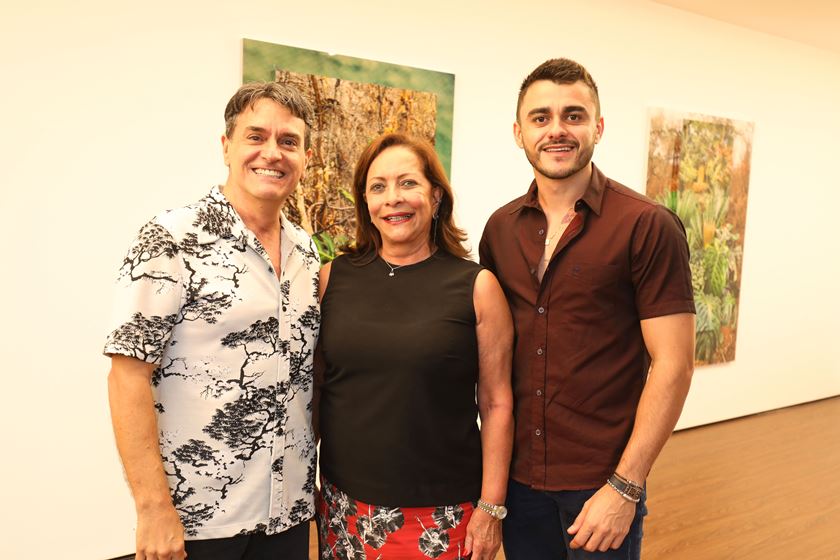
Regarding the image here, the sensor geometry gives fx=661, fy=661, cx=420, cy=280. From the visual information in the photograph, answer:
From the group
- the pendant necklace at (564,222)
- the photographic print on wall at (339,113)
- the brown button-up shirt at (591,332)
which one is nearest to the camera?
the brown button-up shirt at (591,332)

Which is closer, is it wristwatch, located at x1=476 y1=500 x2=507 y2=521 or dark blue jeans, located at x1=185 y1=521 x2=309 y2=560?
dark blue jeans, located at x1=185 y1=521 x2=309 y2=560

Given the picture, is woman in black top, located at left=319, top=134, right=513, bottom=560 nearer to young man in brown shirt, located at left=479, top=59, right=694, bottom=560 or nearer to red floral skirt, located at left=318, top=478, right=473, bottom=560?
red floral skirt, located at left=318, top=478, right=473, bottom=560

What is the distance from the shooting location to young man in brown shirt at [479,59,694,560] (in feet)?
5.57

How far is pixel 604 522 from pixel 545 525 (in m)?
0.26

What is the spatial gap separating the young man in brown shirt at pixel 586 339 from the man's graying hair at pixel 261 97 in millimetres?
635

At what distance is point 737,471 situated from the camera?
443 cm

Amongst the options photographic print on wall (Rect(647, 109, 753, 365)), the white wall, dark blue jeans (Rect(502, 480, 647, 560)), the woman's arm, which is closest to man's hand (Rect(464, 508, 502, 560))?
the woman's arm

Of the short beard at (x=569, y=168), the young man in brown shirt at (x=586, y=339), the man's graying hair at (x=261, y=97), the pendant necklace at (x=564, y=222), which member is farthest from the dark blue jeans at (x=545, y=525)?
the man's graying hair at (x=261, y=97)

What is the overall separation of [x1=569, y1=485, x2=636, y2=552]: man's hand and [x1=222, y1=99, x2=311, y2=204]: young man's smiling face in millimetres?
1140

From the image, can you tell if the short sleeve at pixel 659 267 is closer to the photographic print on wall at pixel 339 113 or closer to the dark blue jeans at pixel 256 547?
the dark blue jeans at pixel 256 547

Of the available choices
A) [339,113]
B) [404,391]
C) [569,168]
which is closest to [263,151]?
[404,391]

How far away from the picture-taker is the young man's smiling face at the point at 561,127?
1801mm

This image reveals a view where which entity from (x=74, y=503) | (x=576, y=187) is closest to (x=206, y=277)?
(x=576, y=187)

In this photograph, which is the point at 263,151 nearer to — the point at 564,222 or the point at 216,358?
the point at 216,358
